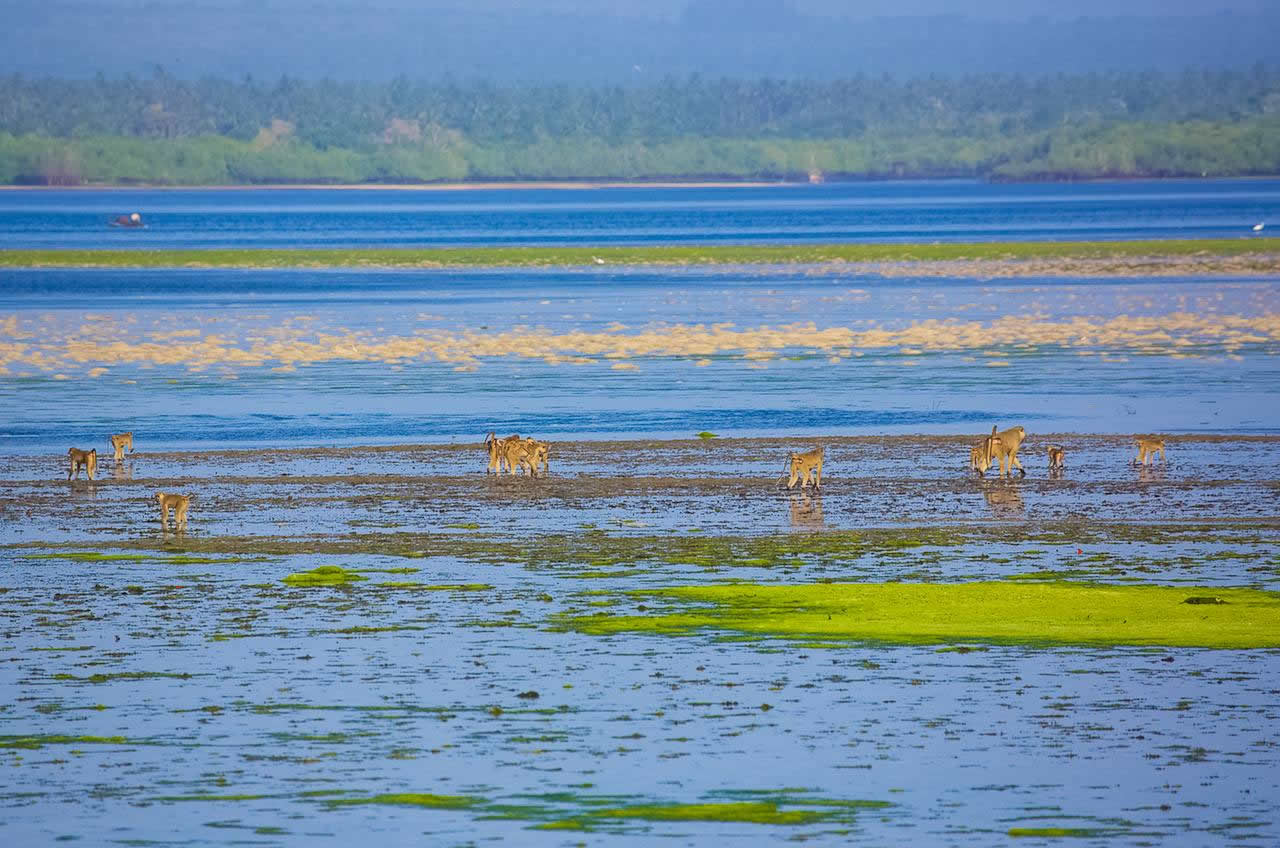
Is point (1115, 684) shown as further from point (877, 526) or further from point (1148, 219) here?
point (1148, 219)

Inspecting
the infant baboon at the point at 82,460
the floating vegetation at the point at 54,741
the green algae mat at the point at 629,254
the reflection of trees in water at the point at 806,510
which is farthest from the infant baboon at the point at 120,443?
the green algae mat at the point at 629,254

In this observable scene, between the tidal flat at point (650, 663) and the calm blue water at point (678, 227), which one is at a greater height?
the calm blue water at point (678, 227)

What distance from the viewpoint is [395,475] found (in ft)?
92.6

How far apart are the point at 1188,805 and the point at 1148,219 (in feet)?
462

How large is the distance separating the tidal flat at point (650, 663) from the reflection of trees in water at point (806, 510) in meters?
0.08

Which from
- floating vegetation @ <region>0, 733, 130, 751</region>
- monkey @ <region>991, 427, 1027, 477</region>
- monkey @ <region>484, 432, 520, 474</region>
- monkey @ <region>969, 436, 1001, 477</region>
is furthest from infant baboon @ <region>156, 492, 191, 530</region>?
monkey @ <region>991, 427, 1027, 477</region>

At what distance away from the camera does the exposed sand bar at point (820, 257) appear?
85062mm

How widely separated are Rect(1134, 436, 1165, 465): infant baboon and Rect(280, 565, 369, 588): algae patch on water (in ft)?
39.4

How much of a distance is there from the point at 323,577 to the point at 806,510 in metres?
6.52

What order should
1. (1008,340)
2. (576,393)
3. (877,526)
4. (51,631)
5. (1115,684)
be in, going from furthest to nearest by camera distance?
(1008,340), (576,393), (877,526), (51,631), (1115,684)

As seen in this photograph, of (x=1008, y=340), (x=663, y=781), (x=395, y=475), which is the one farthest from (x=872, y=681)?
(x=1008, y=340)

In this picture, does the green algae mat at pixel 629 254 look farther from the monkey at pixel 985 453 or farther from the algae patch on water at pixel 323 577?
the algae patch on water at pixel 323 577

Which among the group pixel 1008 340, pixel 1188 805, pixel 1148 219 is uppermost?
pixel 1148 219

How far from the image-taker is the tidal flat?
12.7 metres
